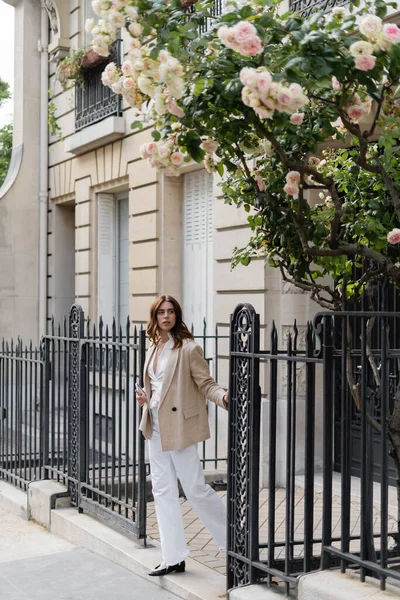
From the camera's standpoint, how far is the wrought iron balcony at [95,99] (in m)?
14.2

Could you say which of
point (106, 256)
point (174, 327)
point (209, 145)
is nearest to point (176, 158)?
point (209, 145)

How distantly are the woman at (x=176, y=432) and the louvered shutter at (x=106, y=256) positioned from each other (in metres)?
9.30

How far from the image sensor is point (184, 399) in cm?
A: 591

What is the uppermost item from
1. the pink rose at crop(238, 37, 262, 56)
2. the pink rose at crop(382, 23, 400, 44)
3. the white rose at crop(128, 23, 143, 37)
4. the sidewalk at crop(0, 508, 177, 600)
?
the white rose at crop(128, 23, 143, 37)

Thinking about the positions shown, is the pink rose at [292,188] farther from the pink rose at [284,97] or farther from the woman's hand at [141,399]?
the woman's hand at [141,399]

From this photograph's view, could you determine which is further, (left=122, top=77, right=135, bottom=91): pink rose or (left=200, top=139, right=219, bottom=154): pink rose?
(left=200, top=139, right=219, bottom=154): pink rose

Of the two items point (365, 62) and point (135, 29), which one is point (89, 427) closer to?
point (135, 29)

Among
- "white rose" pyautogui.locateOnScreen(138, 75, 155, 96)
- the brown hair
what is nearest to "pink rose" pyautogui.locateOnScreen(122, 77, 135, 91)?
"white rose" pyautogui.locateOnScreen(138, 75, 155, 96)

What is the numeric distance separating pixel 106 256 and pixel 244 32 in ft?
38.8

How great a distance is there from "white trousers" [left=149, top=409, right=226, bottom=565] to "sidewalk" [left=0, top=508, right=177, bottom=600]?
0.32 metres

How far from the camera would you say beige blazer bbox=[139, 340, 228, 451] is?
5.85 m

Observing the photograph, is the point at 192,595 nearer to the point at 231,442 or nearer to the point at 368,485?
the point at 231,442

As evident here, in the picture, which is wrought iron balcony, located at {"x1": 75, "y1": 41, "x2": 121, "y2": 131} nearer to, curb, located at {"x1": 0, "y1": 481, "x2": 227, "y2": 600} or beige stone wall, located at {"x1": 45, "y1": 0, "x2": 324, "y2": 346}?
beige stone wall, located at {"x1": 45, "y1": 0, "x2": 324, "y2": 346}

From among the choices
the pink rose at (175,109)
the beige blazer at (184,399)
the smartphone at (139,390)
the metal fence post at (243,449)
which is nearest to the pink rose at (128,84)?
the pink rose at (175,109)
